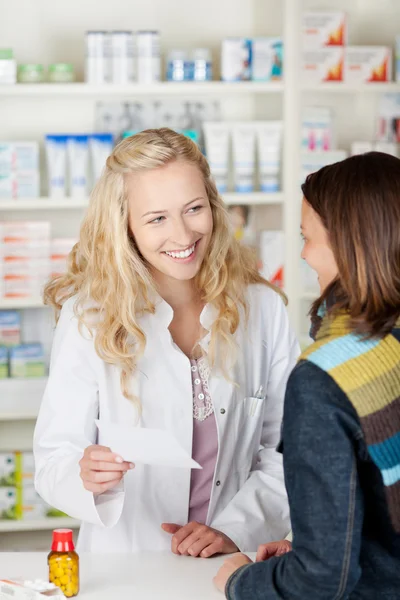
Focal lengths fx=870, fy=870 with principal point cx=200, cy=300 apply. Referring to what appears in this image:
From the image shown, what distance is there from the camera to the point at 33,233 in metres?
3.56

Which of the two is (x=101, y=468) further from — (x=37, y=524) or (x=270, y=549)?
(x=37, y=524)

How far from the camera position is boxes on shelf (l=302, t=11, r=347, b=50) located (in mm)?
3658

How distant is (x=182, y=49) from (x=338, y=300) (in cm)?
285

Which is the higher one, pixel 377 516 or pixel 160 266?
pixel 160 266

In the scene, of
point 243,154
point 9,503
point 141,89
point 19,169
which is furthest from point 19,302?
point 243,154

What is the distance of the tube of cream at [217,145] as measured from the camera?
3615 mm

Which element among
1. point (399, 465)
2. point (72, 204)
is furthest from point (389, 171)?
point (72, 204)

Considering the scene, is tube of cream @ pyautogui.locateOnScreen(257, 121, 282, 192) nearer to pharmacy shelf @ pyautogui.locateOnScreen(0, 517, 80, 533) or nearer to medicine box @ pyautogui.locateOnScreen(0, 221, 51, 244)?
medicine box @ pyautogui.locateOnScreen(0, 221, 51, 244)

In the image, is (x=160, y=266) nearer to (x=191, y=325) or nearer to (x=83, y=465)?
(x=191, y=325)

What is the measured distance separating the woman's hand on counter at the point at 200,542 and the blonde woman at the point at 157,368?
1.5 inches

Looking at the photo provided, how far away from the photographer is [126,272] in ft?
6.03

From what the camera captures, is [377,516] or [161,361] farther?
[161,361]

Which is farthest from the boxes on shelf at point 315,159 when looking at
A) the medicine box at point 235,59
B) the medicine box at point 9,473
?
the medicine box at point 9,473

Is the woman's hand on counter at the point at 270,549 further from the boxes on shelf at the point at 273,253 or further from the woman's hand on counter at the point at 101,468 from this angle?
the boxes on shelf at the point at 273,253
